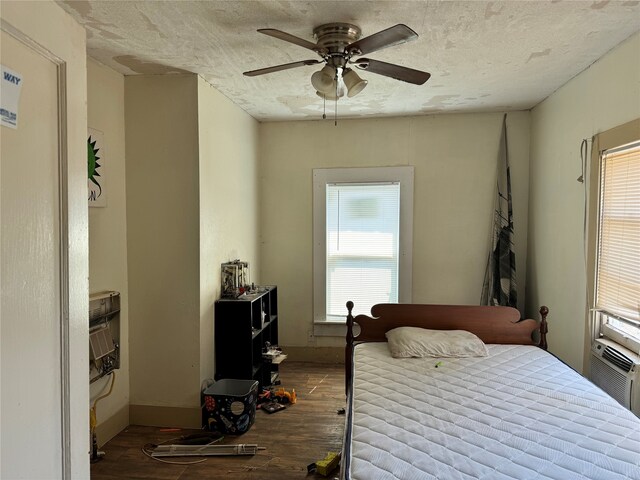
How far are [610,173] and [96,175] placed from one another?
3.19m

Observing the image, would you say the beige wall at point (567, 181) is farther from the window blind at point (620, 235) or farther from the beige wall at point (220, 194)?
the beige wall at point (220, 194)

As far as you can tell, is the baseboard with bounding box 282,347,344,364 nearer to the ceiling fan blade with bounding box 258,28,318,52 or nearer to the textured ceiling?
the textured ceiling

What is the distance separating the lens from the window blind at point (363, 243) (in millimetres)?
4004

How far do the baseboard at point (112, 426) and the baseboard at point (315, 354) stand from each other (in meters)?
1.72

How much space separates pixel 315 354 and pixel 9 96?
3613mm

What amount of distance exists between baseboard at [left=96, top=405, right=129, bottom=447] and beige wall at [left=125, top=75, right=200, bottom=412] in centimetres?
11

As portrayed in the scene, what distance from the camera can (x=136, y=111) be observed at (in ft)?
9.12

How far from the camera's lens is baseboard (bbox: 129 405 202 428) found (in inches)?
111

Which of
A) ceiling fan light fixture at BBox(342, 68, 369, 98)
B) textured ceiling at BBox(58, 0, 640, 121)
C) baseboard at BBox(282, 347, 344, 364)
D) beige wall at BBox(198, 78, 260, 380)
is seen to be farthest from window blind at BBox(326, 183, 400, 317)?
ceiling fan light fixture at BBox(342, 68, 369, 98)

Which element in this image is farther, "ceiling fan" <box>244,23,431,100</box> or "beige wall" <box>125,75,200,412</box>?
"beige wall" <box>125,75,200,412</box>

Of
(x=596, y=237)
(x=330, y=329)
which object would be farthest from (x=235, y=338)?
(x=596, y=237)

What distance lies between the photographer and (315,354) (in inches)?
164

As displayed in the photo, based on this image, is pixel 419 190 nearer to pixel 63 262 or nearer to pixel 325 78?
pixel 325 78

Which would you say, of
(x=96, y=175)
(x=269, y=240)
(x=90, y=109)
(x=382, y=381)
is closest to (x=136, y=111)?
(x=90, y=109)
